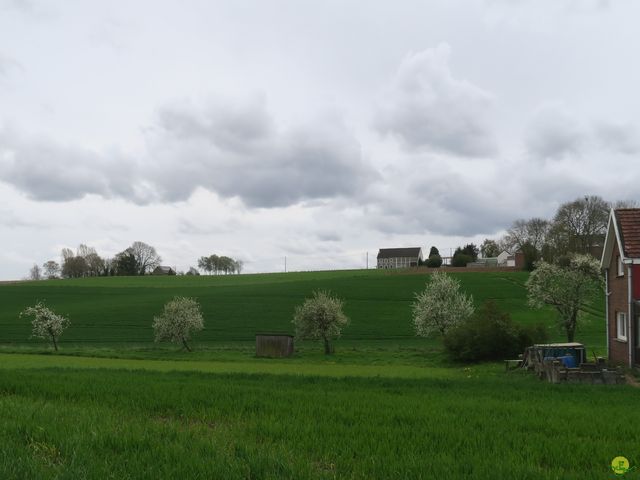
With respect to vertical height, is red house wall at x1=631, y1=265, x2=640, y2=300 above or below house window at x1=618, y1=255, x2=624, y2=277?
below

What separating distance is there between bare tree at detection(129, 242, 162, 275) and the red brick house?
499ft

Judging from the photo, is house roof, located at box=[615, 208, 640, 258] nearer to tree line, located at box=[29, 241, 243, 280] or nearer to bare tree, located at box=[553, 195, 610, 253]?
bare tree, located at box=[553, 195, 610, 253]

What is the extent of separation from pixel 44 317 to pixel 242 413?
1681 inches

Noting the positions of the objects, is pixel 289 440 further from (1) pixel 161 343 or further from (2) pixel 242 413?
(1) pixel 161 343

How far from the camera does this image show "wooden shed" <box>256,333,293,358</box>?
39831 millimetres

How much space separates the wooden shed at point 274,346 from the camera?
39.8m

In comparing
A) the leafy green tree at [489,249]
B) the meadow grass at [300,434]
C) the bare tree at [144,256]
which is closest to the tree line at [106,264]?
the bare tree at [144,256]

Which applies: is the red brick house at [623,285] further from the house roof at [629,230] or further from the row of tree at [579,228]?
the row of tree at [579,228]

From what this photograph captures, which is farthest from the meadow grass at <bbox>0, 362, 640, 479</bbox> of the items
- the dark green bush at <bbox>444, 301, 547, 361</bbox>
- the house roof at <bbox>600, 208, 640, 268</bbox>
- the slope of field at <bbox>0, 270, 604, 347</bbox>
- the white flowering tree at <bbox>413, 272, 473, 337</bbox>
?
the slope of field at <bbox>0, 270, 604, 347</bbox>

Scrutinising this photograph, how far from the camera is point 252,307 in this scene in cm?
7419

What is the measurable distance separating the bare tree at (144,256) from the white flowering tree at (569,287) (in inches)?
5595

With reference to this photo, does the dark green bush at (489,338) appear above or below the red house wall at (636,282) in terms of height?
below

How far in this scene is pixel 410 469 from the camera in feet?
21.7

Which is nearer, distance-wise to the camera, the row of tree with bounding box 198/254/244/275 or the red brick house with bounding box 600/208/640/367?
the red brick house with bounding box 600/208/640/367
